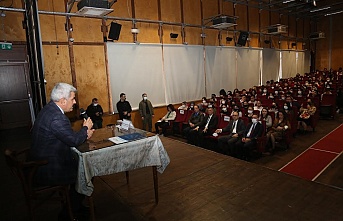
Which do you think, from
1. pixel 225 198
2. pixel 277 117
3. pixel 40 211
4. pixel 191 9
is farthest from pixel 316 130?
pixel 40 211

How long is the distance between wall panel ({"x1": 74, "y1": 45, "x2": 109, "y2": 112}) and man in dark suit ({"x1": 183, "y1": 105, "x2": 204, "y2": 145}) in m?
2.79

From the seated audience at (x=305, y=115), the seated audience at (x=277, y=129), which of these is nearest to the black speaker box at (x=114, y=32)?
the seated audience at (x=277, y=129)

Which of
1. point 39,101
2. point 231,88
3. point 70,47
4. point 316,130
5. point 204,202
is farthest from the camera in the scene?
point 231,88

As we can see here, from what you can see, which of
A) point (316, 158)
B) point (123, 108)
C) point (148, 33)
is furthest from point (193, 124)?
point (148, 33)

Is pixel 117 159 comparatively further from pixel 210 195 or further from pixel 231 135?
pixel 231 135

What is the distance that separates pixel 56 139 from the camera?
2307mm

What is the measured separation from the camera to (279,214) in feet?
8.52

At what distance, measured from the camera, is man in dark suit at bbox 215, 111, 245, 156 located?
208 inches

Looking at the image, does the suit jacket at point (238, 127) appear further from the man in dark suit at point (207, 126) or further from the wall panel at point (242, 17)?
the wall panel at point (242, 17)

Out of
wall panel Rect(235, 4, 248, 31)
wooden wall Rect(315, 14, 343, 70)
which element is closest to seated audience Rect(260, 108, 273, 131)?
wall panel Rect(235, 4, 248, 31)

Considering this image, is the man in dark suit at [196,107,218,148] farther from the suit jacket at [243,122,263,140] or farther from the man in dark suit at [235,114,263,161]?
the suit jacket at [243,122,263,140]

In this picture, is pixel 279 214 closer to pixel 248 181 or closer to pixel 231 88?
pixel 248 181

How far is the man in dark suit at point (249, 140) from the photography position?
198 inches

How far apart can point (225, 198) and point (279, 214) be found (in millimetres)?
646
